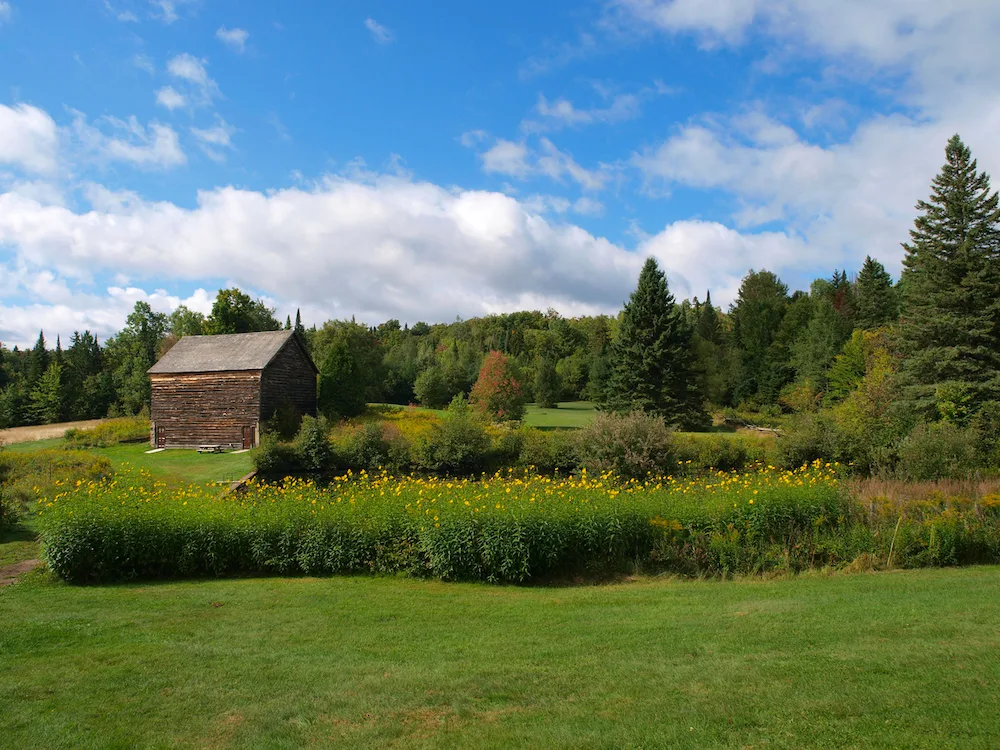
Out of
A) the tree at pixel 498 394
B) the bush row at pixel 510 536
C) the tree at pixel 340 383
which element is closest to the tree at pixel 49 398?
the tree at pixel 340 383

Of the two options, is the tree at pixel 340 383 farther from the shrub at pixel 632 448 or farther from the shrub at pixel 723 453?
the shrub at pixel 723 453

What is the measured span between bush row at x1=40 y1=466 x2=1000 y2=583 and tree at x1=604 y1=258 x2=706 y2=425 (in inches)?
1091

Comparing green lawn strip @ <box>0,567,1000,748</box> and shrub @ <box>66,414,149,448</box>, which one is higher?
shrub @ <box>66,414,149,448</box>

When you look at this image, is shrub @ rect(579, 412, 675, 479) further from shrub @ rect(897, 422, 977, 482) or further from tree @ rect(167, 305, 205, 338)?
tree @ rect(167, 305, 205, 338)

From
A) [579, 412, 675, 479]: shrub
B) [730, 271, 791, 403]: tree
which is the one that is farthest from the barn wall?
[730, 271, 791, 403]: tree

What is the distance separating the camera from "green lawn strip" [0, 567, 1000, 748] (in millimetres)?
4371

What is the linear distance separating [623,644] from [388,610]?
320 cm

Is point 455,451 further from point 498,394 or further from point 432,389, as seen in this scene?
point 432,389

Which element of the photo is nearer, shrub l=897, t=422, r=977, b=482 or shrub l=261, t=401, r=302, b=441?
shrub l=897, t=422, r=977, b=482

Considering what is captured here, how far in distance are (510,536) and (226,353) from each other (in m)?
27.1

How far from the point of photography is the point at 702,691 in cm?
Result: 494

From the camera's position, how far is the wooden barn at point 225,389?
103 feet

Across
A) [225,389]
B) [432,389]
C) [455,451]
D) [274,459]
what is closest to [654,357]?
[455,451]

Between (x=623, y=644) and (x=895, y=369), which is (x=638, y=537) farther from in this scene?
(x=895, y=369)
